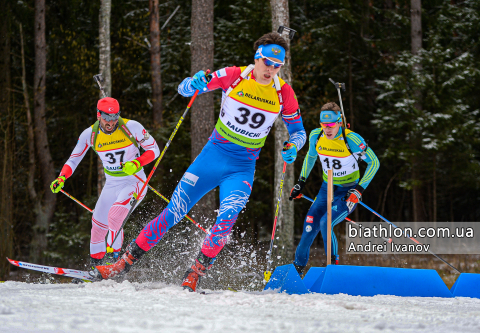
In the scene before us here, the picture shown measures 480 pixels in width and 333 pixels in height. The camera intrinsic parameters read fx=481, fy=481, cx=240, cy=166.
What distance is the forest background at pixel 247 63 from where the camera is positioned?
43.4ft

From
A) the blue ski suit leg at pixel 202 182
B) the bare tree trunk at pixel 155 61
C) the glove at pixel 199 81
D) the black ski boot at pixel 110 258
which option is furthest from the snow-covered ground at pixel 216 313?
the bare tree trunk at pixel 155 61

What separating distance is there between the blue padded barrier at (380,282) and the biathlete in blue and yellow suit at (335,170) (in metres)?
0.96

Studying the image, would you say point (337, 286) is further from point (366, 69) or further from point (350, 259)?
point (366, 69)

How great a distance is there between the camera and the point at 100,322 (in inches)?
107

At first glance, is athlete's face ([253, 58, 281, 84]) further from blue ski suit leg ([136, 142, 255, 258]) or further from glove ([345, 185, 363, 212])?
glove ([345, 185, 363, 212])

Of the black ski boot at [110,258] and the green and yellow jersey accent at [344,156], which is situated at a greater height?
the green and yellow jersey accent at [344,156]

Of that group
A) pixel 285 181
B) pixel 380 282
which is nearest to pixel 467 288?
pixel 380 282

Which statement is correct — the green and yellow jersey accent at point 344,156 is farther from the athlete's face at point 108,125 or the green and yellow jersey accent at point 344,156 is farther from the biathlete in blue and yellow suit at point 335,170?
the athlete's face at point 108,125

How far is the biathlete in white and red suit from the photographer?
19.2ft

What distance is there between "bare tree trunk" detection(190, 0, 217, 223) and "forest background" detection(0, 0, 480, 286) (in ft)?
8.19

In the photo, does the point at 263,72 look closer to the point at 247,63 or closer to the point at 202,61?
the point at 202,61

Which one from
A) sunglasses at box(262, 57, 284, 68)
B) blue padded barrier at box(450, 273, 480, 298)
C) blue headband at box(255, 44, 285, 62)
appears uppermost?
blue headband at box(255, 44, 285, 62)

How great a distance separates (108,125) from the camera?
588 centimetres

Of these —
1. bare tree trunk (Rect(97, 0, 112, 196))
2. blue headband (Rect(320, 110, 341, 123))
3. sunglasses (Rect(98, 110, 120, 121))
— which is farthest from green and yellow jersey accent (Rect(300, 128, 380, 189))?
bare tree trunk (Rect(97, 0, 112, 196))
